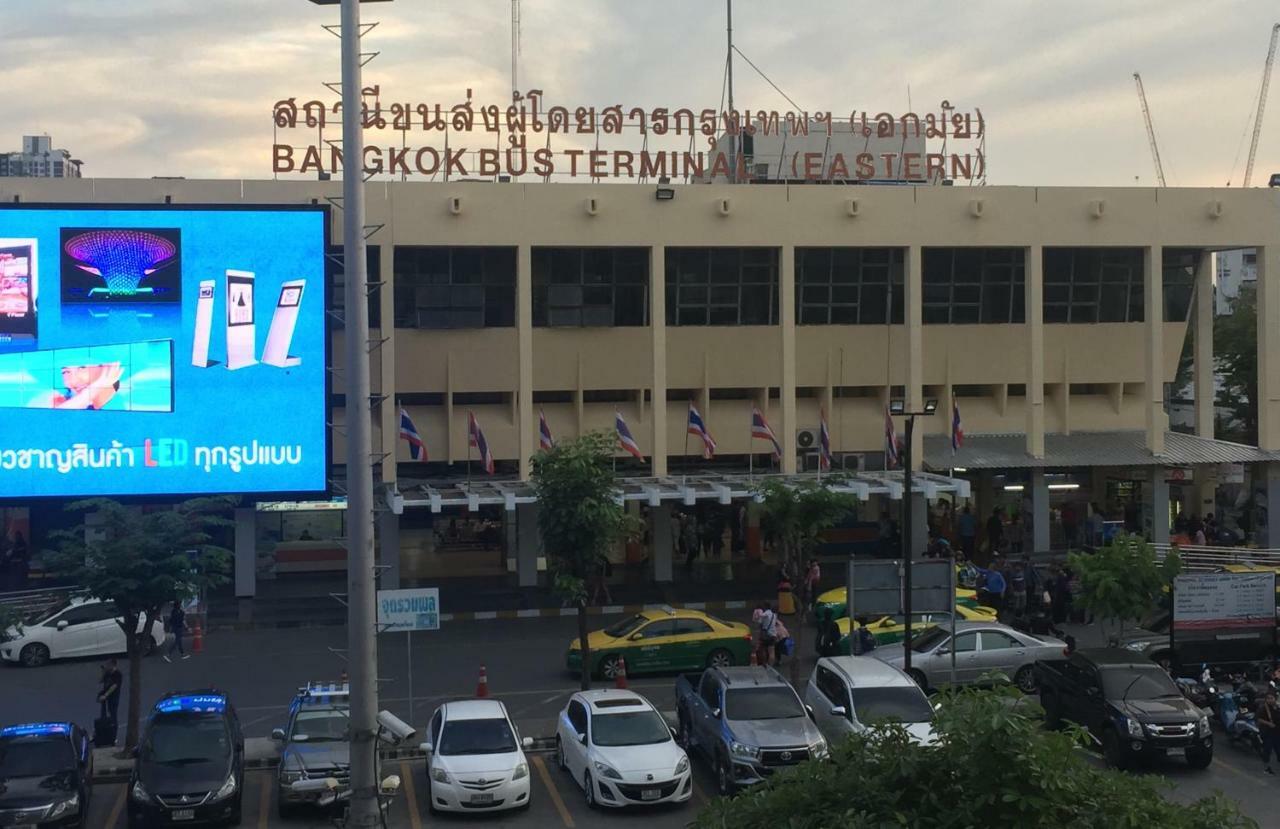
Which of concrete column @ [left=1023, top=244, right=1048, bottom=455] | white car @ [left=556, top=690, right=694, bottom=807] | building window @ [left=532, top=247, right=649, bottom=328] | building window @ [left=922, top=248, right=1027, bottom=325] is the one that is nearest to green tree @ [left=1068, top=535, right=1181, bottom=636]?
white car @ [left=556, top=690, right=694, bottom=807]

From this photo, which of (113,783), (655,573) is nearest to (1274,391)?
(655,573)

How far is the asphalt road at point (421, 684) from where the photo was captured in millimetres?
19031

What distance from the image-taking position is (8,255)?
31.9 metres

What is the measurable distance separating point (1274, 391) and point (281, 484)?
29.8m

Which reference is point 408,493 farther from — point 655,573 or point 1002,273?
point 1002,273

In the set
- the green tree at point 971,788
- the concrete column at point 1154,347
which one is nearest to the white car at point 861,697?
the green tree at point 971,788

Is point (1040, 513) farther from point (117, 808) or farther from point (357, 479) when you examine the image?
point (357, 479)

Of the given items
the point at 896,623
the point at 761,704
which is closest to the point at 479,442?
the point at 896,623

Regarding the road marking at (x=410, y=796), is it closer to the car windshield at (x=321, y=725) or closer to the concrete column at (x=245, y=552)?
the car windshield at (x=321, y=725)

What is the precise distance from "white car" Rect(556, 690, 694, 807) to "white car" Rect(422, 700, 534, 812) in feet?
3.09

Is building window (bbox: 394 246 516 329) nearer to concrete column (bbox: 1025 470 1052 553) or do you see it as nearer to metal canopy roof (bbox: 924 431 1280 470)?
metal canopy roof (bbox: 924 431 1280 470)

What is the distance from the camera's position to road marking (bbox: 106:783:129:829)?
59.5ft

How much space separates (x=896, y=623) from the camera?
27203mm

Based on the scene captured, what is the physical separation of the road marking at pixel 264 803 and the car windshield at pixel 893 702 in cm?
873
